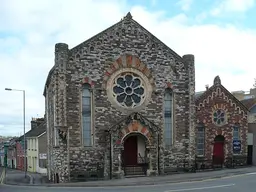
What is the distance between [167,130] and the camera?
93.1ft

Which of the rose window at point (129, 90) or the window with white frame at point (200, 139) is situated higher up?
the rose window at point (129, 90)

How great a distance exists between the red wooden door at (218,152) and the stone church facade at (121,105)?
12.9ft

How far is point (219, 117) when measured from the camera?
32.0m

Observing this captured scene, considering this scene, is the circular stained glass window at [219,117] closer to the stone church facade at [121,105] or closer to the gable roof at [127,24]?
the stone church facade at [121,105]

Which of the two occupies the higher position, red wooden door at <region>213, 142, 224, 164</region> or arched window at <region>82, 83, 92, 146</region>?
arched window at <region>82, 83, 92, 146</region>

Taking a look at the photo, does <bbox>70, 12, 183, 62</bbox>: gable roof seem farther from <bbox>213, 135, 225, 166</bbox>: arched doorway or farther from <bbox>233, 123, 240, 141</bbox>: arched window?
<bbox>233, 123, 240, 141</bbox>: arched window

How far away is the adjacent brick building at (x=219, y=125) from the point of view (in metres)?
31.3

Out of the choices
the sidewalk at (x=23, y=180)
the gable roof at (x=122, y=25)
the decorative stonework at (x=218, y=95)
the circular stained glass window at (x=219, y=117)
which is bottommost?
the sidewalk at (x=23, y=180)

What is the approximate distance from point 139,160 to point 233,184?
8700mm

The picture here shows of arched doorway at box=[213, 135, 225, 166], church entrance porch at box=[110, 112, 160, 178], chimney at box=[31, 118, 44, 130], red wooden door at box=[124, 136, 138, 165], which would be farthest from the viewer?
chimney at box=[31, 118, 44, 130]

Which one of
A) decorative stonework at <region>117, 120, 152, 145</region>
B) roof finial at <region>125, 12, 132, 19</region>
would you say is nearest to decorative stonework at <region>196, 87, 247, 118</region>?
decorative stonework at <region>117, 120, 152, 145</region>

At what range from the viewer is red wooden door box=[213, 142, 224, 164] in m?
31.6

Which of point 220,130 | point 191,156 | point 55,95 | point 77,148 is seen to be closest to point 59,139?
point 77,148

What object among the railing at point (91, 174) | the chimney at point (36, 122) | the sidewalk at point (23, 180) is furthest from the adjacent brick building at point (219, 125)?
the chimney at point (36, 122)
